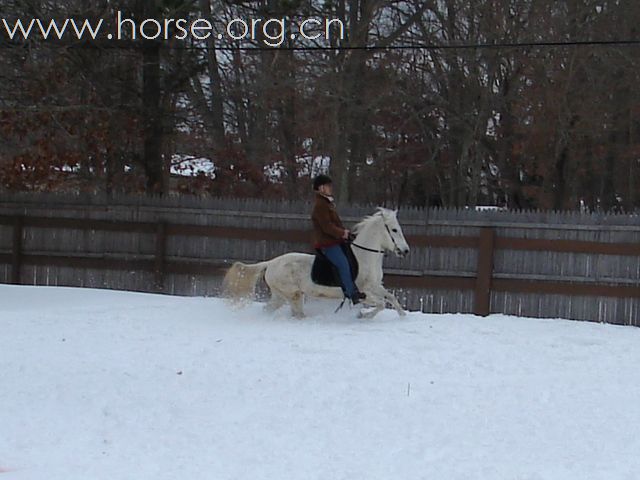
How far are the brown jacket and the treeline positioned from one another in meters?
7.59

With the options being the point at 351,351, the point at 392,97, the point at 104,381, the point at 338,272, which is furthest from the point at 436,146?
the point at 104,381

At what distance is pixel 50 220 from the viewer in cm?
1606

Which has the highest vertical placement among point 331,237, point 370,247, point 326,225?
point 326,225

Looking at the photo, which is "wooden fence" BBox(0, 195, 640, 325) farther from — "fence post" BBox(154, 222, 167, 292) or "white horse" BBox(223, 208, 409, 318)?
"white horse" BBox(223, 208, 409, 318)

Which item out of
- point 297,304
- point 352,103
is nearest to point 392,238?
point 297,304

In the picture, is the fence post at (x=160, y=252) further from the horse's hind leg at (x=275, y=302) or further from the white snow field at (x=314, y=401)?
the white snow field at (x=314, y=401)

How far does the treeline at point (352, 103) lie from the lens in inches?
691

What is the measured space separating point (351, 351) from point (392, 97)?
14501 millimetres

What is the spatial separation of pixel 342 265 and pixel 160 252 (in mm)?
5944

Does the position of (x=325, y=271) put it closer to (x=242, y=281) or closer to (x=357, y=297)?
(x=357, y=297)

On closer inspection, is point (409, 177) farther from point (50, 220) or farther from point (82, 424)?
point (82, 424)

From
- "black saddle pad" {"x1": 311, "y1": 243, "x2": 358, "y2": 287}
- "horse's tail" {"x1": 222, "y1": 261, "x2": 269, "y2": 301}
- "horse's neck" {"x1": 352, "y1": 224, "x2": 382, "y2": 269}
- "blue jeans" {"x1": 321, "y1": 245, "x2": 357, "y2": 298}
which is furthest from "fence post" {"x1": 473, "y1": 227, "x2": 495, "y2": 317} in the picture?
"horse's tail" {"x1": 222, "y1": 261, "x2": 269, "y2": 301}

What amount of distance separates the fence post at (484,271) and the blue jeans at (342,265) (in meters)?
4.15

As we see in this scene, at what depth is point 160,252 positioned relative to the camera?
15.5m
